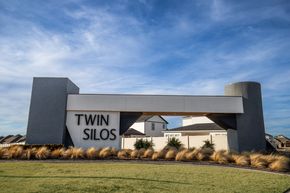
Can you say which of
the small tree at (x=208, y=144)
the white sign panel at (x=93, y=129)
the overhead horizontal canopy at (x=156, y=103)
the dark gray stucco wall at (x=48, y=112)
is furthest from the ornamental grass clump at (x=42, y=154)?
the small tree at (x=208, y=144)

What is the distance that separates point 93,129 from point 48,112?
3.27 metres

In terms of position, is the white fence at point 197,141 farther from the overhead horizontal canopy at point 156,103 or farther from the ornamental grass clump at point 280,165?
the ornamental grass clump at point 280,165

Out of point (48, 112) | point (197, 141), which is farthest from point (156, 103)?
point (48, 112)

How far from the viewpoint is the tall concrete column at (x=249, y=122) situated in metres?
17.3

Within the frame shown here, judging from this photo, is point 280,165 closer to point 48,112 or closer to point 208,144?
point 208,144

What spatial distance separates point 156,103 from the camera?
17984 millimetres

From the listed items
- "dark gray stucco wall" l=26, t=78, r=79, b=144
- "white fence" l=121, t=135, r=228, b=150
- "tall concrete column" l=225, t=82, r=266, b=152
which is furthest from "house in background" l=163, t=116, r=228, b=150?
"dark gray stucco wall" l=26, t=78, r=79, b=144

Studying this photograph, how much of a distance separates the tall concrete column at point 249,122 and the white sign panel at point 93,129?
28.0 ft

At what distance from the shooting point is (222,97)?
1806cm

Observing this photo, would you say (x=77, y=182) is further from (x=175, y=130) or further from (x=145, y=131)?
(x=145, y=131)

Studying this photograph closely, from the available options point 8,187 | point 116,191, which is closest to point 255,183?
point 116,191

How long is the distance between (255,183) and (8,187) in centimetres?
694

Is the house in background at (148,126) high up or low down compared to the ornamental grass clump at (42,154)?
up

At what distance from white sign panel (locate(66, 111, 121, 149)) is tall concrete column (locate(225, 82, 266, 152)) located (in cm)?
854
